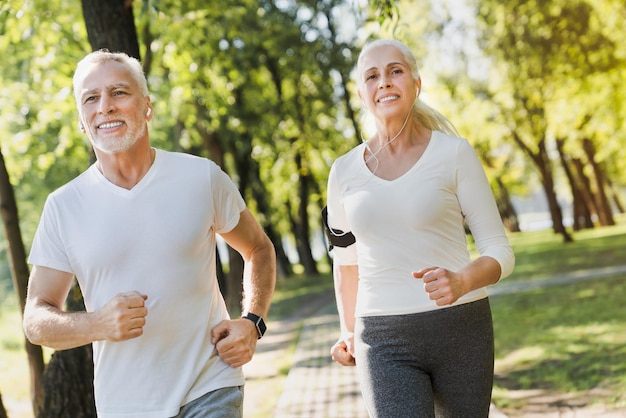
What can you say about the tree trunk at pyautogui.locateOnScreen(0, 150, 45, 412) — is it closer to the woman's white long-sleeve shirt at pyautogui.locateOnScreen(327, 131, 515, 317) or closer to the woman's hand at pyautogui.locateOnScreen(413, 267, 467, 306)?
the woman's white long-sleeve shirt at pyautogui.locateOnScreen(327, 131, 515, 317)

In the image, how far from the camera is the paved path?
9461mm

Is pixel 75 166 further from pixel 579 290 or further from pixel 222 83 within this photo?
pixel 579 290

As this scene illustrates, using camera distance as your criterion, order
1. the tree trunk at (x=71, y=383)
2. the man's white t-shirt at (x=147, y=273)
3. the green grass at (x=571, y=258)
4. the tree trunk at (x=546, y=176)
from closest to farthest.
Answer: the man's white t-shirt at (x=147, y=273) < the tree trunk at (x=71, y=383) < the green grass at (x=571, y=258) < the tree trunk at (x=546, y=176)

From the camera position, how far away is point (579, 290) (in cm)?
1680

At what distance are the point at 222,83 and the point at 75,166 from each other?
6107 millimetres

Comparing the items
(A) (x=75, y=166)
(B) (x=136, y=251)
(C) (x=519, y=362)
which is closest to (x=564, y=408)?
(C) (x=519, y=362)

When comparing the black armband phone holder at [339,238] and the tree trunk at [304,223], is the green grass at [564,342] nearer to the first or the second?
the black armband phone holder at [339,238]

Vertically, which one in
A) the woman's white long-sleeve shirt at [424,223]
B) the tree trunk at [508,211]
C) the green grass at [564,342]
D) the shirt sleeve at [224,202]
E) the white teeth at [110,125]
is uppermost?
the tree trunk at [508,211]

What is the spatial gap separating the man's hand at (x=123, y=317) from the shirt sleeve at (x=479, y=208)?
149 centimetres

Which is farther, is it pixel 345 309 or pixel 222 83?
pixel 222 83

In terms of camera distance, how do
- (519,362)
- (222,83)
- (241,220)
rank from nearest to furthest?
(241,220) → (519,362) → (222,83)

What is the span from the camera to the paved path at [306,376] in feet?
31.0

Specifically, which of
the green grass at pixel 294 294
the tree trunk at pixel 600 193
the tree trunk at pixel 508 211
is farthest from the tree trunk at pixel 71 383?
the tree trunk at pixel 508 211

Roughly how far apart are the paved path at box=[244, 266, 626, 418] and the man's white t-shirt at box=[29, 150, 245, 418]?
17.2ft
